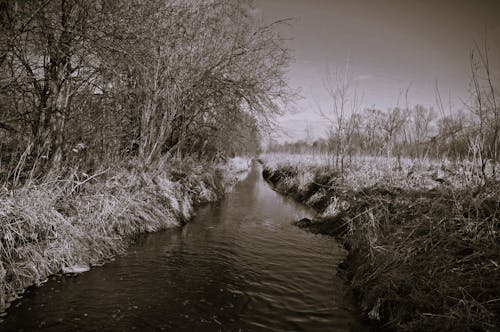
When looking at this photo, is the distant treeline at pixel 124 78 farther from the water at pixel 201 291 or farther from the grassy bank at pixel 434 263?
the grassy bank at pixel 434 263

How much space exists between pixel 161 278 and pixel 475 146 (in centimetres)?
585

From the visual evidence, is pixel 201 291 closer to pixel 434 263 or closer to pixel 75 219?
pixel 75 219

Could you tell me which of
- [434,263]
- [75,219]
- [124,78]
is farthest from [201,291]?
[124,78]

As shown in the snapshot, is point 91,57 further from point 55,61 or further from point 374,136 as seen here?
point 374,136

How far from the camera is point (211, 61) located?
10.2 m

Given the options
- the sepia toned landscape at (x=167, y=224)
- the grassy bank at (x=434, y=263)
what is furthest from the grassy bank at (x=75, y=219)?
the grassy bank at (x=434, y=263)

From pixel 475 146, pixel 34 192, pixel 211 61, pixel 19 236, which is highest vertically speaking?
pixel 211 61

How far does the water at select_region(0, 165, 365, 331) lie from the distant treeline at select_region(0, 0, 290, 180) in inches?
88.5

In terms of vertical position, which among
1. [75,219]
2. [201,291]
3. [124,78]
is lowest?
[201,291]

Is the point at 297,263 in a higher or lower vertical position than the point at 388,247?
lower

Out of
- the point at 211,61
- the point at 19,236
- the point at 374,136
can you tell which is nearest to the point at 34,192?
the point at 19,236

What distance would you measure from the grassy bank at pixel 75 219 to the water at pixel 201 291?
0.31m

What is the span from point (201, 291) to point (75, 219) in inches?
104

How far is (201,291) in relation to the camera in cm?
432
